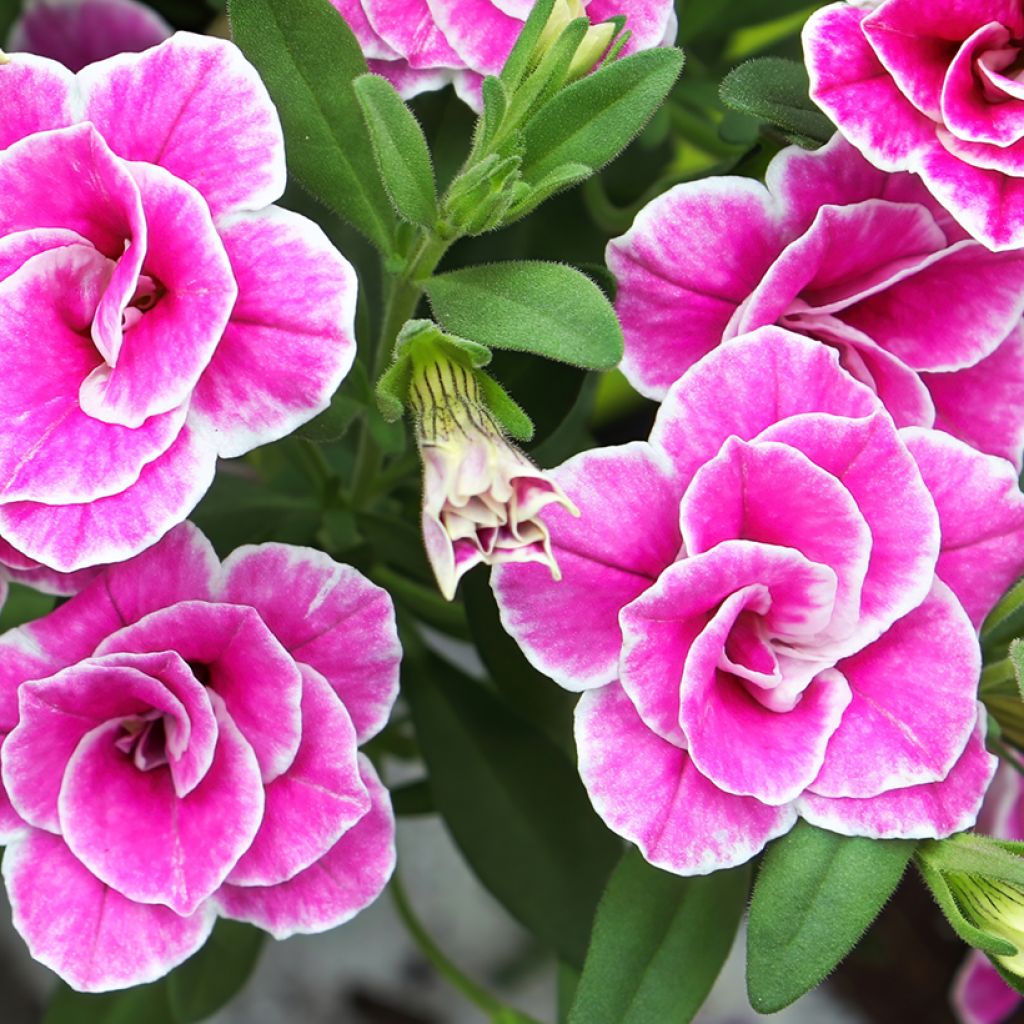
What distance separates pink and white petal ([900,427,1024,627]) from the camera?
0.54 m

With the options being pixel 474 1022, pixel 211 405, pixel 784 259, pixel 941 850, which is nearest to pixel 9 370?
pixel 211 405

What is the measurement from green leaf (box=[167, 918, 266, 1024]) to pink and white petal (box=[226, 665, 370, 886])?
26cm

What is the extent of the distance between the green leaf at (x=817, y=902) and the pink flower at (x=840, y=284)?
0.58 feet

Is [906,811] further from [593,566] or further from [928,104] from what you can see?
[928,104]

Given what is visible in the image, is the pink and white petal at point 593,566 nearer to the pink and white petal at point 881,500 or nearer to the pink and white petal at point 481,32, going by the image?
the pink and white petal at point 881,500

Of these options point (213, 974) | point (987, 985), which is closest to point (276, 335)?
point (213, 974)

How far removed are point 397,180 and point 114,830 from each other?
0.92ft

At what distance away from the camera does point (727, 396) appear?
0.52m

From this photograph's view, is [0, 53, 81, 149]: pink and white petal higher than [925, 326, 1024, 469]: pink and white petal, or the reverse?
[0, 53, 81, 149]: pink and white petal

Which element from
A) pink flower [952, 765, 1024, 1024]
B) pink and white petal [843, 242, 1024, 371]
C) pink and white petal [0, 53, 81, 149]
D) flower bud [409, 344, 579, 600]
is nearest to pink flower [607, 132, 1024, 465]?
pink and white petal [843, 242, 1024, 371]

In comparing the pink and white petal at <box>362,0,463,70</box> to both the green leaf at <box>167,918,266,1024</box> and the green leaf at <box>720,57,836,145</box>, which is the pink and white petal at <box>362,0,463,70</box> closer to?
the green leaf at <box>720,57,836,145</box>

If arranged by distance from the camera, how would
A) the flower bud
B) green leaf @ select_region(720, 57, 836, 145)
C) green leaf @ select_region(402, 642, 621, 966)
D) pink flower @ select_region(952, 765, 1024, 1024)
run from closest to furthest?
the flower bud, green leaf @ select_region(720, 57, 836, 145), green leaf @ select_region(402, 642, 621, 966), pink flower @ select_region(952, 765, 1024, 1024)

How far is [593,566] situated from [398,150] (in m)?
0.18

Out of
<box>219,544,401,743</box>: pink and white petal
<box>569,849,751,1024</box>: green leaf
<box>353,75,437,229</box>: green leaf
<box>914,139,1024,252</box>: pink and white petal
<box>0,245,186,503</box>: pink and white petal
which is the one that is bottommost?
<box>569,849,751,1024</box>: green leaf
